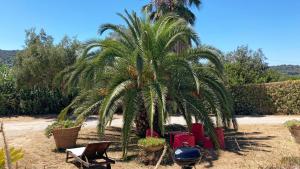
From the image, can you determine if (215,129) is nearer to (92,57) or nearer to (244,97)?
(92,57)

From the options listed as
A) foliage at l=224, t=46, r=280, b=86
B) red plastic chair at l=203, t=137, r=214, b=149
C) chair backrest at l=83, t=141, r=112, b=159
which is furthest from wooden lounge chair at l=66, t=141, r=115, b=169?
foliage at l=224, t=46, r=280, b=86

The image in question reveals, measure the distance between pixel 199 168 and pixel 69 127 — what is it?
4.33 metres

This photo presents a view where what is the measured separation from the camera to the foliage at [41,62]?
24531 mm

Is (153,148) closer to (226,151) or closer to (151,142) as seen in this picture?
(151,142)

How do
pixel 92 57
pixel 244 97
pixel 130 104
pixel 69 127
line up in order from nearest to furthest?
pixel 130 104, pixel 69 127, pixel 92 57, pixel 244 97

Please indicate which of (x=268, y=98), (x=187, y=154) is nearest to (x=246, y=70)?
(x=268, y=98)

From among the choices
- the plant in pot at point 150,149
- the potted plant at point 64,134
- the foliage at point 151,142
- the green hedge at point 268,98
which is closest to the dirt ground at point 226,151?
the plant in pot at point 150,149

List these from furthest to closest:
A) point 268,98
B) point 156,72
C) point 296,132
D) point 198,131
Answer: point 268,98 → point 198,131 → point 296,132 → point 156,72

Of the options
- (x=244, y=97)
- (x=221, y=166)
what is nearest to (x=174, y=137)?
(x=221, y=166)

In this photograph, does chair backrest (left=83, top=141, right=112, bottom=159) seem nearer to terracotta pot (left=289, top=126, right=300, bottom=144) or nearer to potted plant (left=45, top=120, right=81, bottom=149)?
potted plant (left=45, top=120, right=81, bottom=149)

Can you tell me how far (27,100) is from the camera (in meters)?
25.6

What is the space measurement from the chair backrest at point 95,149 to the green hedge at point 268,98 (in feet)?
49.4

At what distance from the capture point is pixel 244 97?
23.5m

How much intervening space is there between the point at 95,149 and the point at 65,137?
8.05 ft
